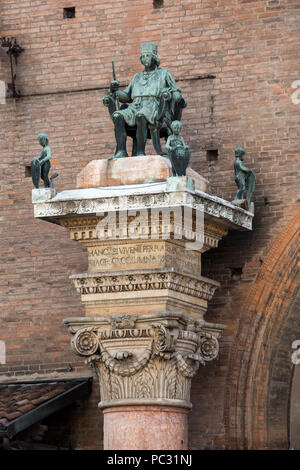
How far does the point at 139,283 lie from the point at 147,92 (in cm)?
168

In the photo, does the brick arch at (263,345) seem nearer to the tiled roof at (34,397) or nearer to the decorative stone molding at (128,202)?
the decorative stone molding at (128,202)

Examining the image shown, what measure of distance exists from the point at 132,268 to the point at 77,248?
5.46 feet

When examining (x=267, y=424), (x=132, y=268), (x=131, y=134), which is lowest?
(x=267, y=424)

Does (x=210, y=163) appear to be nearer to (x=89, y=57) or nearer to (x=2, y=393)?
(x=89, y=57)

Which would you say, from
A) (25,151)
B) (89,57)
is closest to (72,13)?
(89,57)

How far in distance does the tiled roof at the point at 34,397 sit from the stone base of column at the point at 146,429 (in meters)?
0.78

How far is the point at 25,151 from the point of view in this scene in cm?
1458

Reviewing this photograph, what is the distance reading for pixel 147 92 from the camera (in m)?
13.1

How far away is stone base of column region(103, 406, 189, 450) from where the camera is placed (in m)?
12.4

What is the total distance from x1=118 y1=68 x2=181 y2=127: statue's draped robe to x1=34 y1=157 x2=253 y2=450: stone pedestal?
1.41 ft

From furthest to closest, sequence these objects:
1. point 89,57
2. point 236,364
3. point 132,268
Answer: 1. point 89,57
2. point 236,364
3. point 132,268

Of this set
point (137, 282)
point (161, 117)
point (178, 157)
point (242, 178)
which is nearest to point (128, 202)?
point (178, 157)

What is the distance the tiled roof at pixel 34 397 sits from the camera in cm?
1285

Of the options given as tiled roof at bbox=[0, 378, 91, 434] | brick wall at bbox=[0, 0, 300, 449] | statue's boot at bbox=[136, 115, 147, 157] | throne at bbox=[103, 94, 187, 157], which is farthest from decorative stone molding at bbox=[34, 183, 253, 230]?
tiled roof at bbox=[0, 378, 91, 434]
